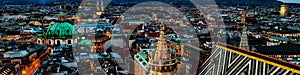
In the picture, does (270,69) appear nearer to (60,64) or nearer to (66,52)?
(60,64)

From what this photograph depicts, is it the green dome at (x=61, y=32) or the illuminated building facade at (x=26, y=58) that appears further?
the green dome at (x=61, y=32)

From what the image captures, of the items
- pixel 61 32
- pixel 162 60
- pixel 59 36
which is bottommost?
pixel 59 36

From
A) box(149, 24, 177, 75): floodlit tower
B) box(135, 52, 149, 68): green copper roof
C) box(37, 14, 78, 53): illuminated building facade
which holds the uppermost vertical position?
box(149, 24, 177, 75): floodlit tower

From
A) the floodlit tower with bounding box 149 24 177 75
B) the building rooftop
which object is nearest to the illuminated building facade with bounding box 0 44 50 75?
the building rooftop

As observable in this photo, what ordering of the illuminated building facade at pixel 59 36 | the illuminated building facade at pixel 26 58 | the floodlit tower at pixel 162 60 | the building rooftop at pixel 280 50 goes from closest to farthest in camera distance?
the floodlit tower at pixel 162 60, the illuminated building facade at pixel 26 58, the building rooftop at pixel 280 50, the illuminated building facade at pixel 59 36

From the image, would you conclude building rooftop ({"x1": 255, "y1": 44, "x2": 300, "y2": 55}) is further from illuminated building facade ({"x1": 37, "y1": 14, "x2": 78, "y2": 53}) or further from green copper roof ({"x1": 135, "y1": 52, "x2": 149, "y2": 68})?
illuminated building facade ({"x1": 37, "y1": 14, "x2": 78, "y2": 53})

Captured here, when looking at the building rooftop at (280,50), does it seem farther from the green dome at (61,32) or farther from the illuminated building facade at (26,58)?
the green dome at (61,32)

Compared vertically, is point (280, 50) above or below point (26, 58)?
above

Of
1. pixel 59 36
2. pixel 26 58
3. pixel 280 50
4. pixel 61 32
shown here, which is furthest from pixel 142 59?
pixel 61 32

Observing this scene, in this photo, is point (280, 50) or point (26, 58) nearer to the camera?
point (26, 58)

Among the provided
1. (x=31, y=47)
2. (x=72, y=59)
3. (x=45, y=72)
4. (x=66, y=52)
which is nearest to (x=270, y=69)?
(x=45, y=72)

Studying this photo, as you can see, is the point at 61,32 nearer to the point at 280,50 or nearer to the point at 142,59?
the point at 142,59

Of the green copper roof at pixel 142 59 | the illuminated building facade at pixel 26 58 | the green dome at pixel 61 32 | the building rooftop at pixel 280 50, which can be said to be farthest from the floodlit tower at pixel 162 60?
the green dome at pixel 61 32
